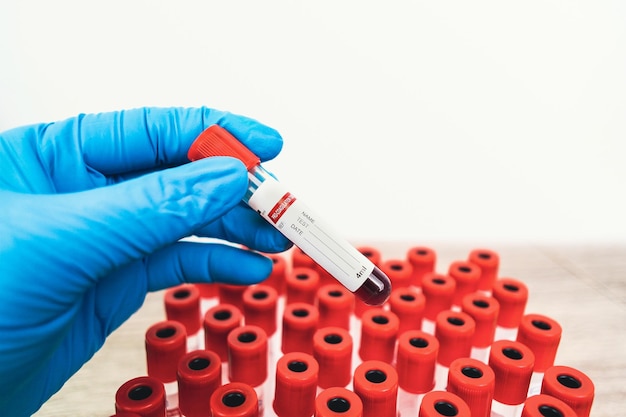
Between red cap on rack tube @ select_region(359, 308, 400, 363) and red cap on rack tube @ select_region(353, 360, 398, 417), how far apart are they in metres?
0.13

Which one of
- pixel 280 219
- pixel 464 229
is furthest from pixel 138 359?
pixel 464 229

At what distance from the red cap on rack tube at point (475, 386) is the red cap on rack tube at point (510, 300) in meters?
0.29

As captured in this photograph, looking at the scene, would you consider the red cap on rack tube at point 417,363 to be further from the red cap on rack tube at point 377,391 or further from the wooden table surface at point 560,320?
the wooden table surface at point 560,320

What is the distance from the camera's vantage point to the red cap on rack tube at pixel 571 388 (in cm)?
83

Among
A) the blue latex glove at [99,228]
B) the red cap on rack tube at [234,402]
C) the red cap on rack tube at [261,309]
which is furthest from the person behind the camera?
the red cap on rack tube at [261,309]

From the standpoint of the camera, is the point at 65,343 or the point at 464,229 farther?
the point at 464,229

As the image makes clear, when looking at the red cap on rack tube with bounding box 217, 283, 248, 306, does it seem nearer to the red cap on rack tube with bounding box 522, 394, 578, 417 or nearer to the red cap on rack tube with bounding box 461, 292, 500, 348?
the red cap on rack tube with bounding box 461, 292, 500, 348

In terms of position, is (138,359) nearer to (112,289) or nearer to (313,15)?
(112,289)

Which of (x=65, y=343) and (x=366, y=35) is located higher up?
(x=366, y=35)

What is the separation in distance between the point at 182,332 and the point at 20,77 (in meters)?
0.83

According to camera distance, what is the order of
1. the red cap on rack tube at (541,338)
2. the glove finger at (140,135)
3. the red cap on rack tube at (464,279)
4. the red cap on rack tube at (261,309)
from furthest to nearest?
1. the red cap on rack tube at (464,279)
2. the red cap on rack tube at (261,309)
3. the red cap on rack tube at (541,338)
4. the glove finger at (140,135)

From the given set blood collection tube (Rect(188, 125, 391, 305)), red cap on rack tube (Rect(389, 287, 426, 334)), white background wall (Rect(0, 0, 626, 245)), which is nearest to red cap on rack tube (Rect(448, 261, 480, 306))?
red cap on rack tube (Rect(389, 287, 426, 334))

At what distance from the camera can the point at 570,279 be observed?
133cm

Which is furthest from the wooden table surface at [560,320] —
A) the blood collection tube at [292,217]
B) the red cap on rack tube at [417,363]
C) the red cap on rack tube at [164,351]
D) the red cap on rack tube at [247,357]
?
the blood collection tube at [292,217]
